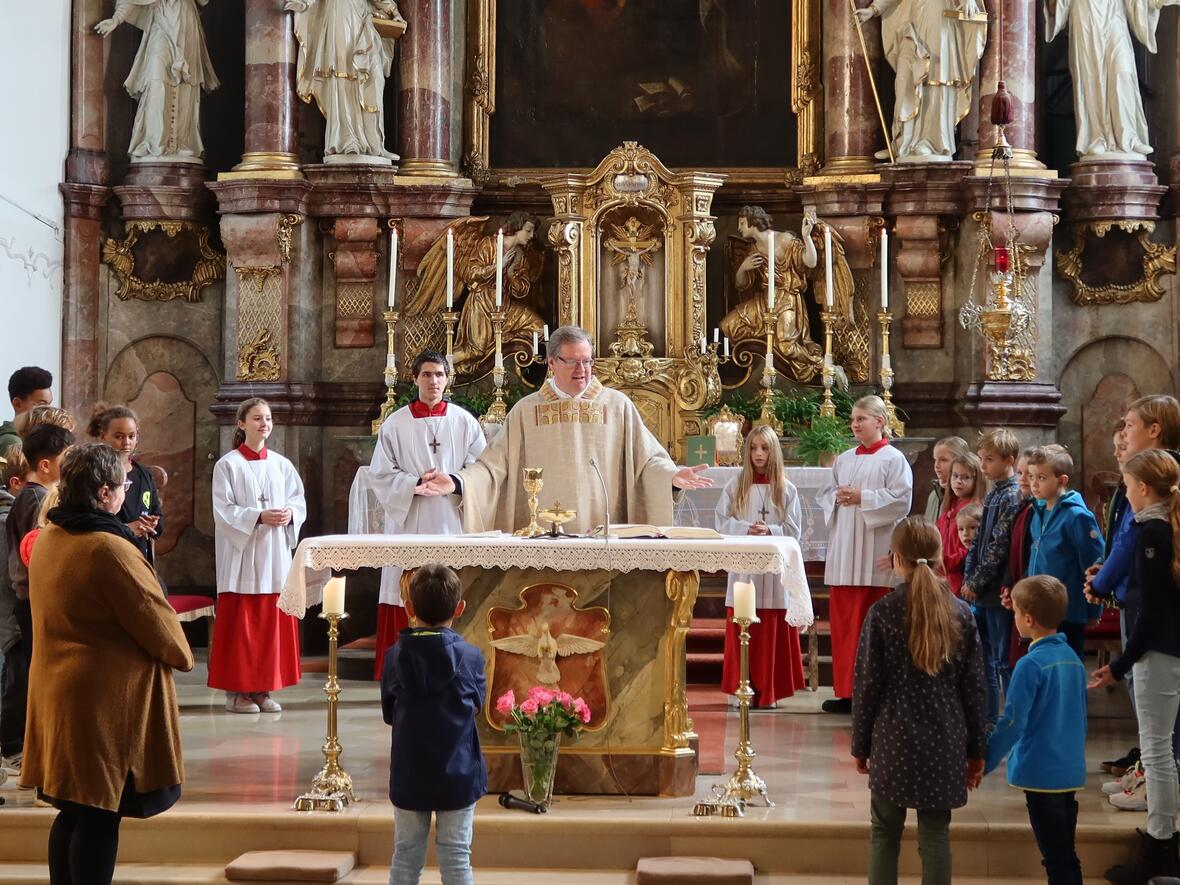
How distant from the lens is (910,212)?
1154 centimetres

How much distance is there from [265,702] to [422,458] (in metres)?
1.63

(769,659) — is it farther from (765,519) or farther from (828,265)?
(828,265)

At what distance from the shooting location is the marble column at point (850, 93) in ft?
38.6

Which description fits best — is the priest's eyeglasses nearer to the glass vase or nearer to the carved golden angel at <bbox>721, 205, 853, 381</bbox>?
the glass vase

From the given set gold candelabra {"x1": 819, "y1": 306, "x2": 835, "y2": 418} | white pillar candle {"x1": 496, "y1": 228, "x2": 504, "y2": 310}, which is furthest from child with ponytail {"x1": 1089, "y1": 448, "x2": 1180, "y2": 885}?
white pillar candle {"x1": 496, "y1": 228, "x2": 504, "y2": 310}

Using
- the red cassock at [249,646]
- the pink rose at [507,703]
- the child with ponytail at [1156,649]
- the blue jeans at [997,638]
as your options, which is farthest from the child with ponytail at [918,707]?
the red cassock at [249,646]

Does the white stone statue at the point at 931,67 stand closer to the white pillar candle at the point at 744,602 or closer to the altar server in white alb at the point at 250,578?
the altar server in white alb at the point at 250,578

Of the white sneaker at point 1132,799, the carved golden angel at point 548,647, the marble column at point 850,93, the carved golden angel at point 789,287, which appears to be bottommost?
the white sneaker at point 1132,799

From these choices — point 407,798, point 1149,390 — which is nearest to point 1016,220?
point 1149,390

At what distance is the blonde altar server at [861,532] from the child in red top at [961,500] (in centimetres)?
54

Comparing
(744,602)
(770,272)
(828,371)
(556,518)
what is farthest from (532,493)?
(828,371)

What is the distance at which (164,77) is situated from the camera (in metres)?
11.9

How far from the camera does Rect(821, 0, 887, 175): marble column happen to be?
38.6 ft

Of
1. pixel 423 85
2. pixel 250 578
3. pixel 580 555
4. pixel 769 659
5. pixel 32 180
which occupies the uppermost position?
pixel 423 85
